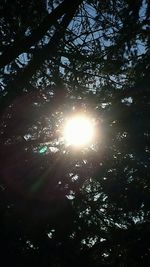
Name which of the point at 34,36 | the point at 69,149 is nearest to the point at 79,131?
the point at 69,149

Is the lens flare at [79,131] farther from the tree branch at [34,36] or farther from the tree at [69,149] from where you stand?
the tree branch at [34,36]

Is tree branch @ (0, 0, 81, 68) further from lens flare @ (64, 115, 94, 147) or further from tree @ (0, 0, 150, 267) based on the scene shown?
lens flare @ (64, 115, 94, 147)

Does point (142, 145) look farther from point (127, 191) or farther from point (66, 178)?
point (66, 178)

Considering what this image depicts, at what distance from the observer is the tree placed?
6664 millimetres

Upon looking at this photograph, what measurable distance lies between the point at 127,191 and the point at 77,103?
107 inches

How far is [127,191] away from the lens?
7426 millimetres

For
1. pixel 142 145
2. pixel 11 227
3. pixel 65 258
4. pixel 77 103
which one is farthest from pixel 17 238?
pixel 77 103

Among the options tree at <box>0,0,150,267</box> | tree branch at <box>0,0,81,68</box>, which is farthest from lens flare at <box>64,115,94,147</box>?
tree branch at <box>0,0,81,68</box>

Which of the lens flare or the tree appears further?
the lens flare

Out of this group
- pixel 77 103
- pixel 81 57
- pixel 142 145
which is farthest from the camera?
pixel 77 103

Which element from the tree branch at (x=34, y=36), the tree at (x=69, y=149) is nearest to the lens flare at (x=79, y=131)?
the tree at (x=69, y=149)

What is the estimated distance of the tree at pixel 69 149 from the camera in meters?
6.66

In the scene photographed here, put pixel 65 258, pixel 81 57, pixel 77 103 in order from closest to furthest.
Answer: pixel 65 258 → pixel 81 57 → pixel 77 103

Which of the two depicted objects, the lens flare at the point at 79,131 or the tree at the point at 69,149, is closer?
the tree at the point at 69,149
